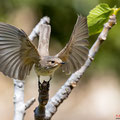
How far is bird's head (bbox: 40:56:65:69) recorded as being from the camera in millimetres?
2454

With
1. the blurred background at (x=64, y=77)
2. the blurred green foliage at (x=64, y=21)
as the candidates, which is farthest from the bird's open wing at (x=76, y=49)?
the blurred green foliage at (x=64, y=21)

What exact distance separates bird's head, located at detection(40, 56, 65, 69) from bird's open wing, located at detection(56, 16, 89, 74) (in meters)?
0.05

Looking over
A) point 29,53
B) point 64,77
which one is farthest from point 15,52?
point 64,77

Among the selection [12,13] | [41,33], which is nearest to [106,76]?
[12,13]

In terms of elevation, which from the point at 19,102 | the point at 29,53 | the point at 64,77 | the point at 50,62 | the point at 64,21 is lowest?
the point at 64,77

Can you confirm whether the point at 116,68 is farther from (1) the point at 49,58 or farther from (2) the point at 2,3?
(1) the point at 49,58

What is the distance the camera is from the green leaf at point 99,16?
1.98 m

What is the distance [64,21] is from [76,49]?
6.89 meters

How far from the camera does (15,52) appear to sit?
234 centimetres

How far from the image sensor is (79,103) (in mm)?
11125

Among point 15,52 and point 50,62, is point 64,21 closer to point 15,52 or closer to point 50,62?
point 50,62

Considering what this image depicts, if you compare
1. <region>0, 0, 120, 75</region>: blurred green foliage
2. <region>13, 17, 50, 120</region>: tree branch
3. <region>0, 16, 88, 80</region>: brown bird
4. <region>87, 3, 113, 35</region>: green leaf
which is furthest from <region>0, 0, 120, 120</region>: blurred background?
<region>87, 3, 113, 35</region>: green leaf

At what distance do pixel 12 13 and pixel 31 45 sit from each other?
20.6 feet

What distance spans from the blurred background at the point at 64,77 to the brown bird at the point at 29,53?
5096 millimetres
